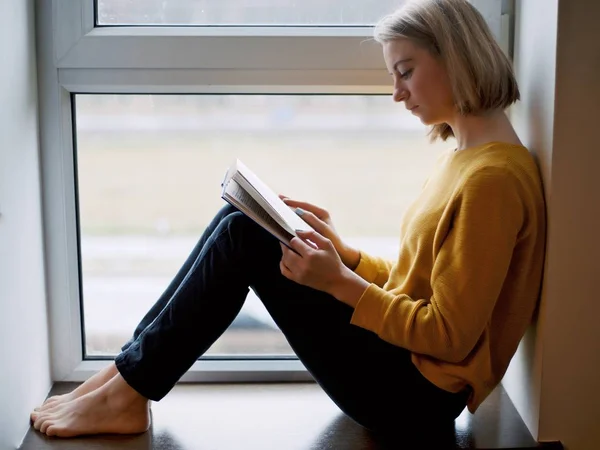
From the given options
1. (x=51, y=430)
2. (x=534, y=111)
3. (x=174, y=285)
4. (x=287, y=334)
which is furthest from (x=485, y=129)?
(x=51, y=430)

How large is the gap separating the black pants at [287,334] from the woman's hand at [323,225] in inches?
5.5

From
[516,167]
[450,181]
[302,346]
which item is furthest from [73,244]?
[516,167]

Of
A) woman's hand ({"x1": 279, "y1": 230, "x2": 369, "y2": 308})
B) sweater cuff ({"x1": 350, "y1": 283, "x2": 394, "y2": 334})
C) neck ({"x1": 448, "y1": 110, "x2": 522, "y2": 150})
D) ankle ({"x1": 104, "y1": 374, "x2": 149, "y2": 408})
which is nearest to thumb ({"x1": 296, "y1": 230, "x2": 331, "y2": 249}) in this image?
woman's hand ({"x1": 279, "y1": 230, "x2": 369, "y2": 308})

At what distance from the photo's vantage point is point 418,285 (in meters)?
1.37

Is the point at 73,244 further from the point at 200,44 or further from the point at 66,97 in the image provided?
the point at 200,44

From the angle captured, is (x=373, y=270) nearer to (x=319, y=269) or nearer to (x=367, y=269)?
(x=367, y=269)

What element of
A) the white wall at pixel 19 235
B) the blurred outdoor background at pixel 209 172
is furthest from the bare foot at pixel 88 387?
the blurred outdoor background at pixel 209 172

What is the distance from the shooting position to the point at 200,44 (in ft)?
5.23

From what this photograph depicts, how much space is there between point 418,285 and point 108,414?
63 centimetres

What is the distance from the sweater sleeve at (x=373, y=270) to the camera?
156cm

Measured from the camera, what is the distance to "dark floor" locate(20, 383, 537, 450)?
142 centimetres

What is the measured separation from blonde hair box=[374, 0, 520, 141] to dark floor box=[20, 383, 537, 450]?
62 centimetres

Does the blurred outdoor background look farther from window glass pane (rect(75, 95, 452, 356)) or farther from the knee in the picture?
the knee

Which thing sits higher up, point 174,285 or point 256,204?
point 256,204
